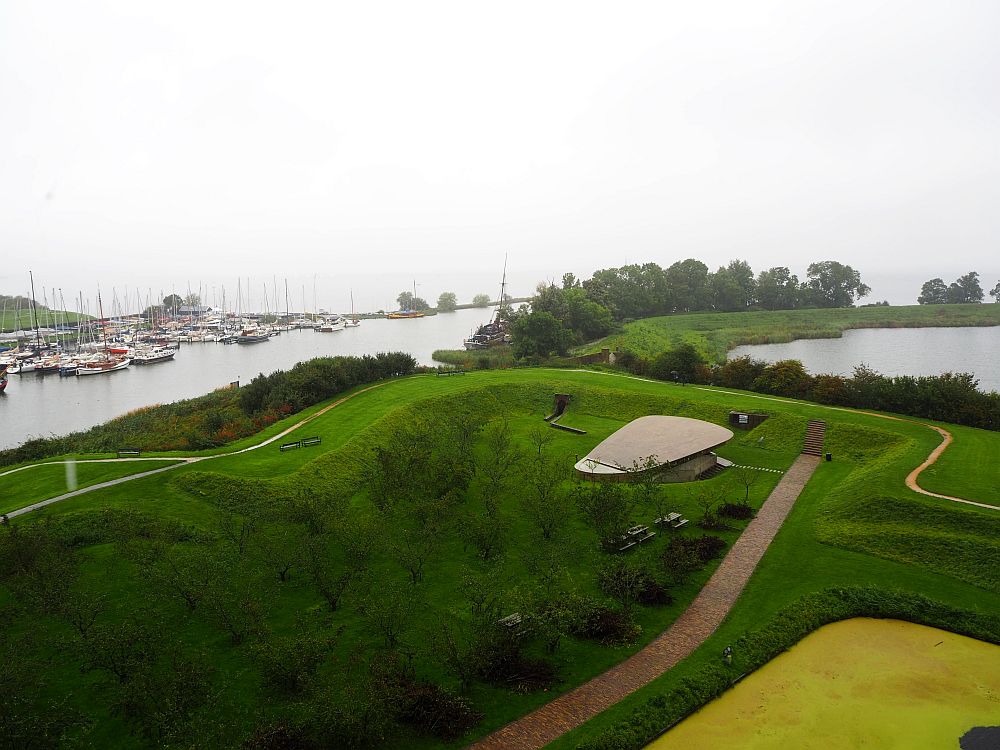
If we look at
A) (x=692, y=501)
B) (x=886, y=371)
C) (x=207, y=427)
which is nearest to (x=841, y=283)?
(x=886, y=371)

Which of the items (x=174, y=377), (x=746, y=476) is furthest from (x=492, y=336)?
(x=746, y=476)

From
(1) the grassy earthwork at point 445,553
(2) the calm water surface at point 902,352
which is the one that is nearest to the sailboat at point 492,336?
(2) the calm water surface at point 902,352

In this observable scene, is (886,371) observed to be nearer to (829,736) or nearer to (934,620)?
(934,620)

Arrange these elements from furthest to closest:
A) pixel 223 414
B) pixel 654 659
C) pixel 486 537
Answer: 1. pixel 223 414
2. pixel 486 537
3. pixel 654 659

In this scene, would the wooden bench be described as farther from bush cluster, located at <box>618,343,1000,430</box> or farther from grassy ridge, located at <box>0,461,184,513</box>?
grassy ridge, located at <box>0,461,184,513</box>

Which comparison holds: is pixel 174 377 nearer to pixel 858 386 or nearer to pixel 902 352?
pixel 858 386

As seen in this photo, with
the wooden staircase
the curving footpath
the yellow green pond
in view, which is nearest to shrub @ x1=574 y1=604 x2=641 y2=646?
the yellow green pond

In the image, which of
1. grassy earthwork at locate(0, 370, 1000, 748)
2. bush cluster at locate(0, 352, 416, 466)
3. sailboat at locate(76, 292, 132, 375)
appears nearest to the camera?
grassy earthwork at locate(0, 370, 1000, 748)
